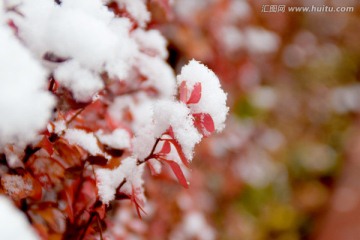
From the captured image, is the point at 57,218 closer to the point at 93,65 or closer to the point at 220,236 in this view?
the point at 93,65

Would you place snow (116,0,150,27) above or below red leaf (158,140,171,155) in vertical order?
above

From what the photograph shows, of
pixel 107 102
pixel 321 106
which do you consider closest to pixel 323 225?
pixel 321 106

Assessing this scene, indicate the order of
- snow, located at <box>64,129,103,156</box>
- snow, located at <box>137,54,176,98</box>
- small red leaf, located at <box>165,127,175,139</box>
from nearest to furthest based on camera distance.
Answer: small red leaf, located at <box>165,127,175,139</box>, snow, located at <box>64,129,103,156</box>, snow, located at <box>137,54,176,98</box>

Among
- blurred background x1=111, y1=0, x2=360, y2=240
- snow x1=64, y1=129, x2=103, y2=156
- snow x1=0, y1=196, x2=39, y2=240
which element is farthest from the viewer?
blurred background x1=111, y1=0, x2=360, y2=240

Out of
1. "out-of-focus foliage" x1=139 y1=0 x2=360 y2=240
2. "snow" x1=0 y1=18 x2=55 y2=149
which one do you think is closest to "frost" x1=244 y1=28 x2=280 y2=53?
"out-of-focus foliage" x1=139 y1=0 x2=360 y2=240

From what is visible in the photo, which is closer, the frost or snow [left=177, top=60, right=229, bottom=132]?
snow [left=177, top=60, right=229, bottom=132]

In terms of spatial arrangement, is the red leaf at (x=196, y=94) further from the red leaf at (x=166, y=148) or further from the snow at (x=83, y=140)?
the snow at (x=83, y=140)

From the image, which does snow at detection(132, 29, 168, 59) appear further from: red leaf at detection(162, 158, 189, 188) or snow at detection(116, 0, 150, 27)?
red leaf at detection(162, 158, 189, 188)
